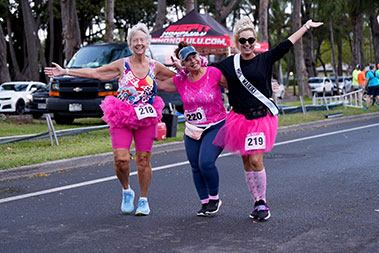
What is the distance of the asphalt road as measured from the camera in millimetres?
5348

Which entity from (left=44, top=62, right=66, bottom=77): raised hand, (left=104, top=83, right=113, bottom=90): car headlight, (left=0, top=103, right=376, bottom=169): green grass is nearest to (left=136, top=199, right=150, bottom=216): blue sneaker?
(left=44, top=62, right=66, bottom=77): raised hand

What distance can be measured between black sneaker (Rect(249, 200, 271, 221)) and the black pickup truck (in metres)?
11.3

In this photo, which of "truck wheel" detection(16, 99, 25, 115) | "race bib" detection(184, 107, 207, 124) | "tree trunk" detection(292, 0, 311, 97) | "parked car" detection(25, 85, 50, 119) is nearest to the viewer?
"race bib" detection(184, 107, 207, 124)

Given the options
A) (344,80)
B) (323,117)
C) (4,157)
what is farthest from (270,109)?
(344,80)

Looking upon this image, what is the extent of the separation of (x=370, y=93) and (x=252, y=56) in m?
20.3

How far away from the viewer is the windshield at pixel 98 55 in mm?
17750

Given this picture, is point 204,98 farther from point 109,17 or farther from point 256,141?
point 109,17

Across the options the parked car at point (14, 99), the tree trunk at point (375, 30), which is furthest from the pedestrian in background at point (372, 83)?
the tree trunk at point (375, 30)

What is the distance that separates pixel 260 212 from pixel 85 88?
1218cm

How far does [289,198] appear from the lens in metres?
7.38

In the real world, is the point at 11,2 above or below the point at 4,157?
above

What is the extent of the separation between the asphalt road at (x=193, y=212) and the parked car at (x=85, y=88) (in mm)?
6799

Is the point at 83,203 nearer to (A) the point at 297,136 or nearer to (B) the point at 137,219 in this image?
(B) the point at 137,219

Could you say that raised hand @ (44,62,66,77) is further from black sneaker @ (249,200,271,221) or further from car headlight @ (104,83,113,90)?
car headlight @ (104,83,113,90)
